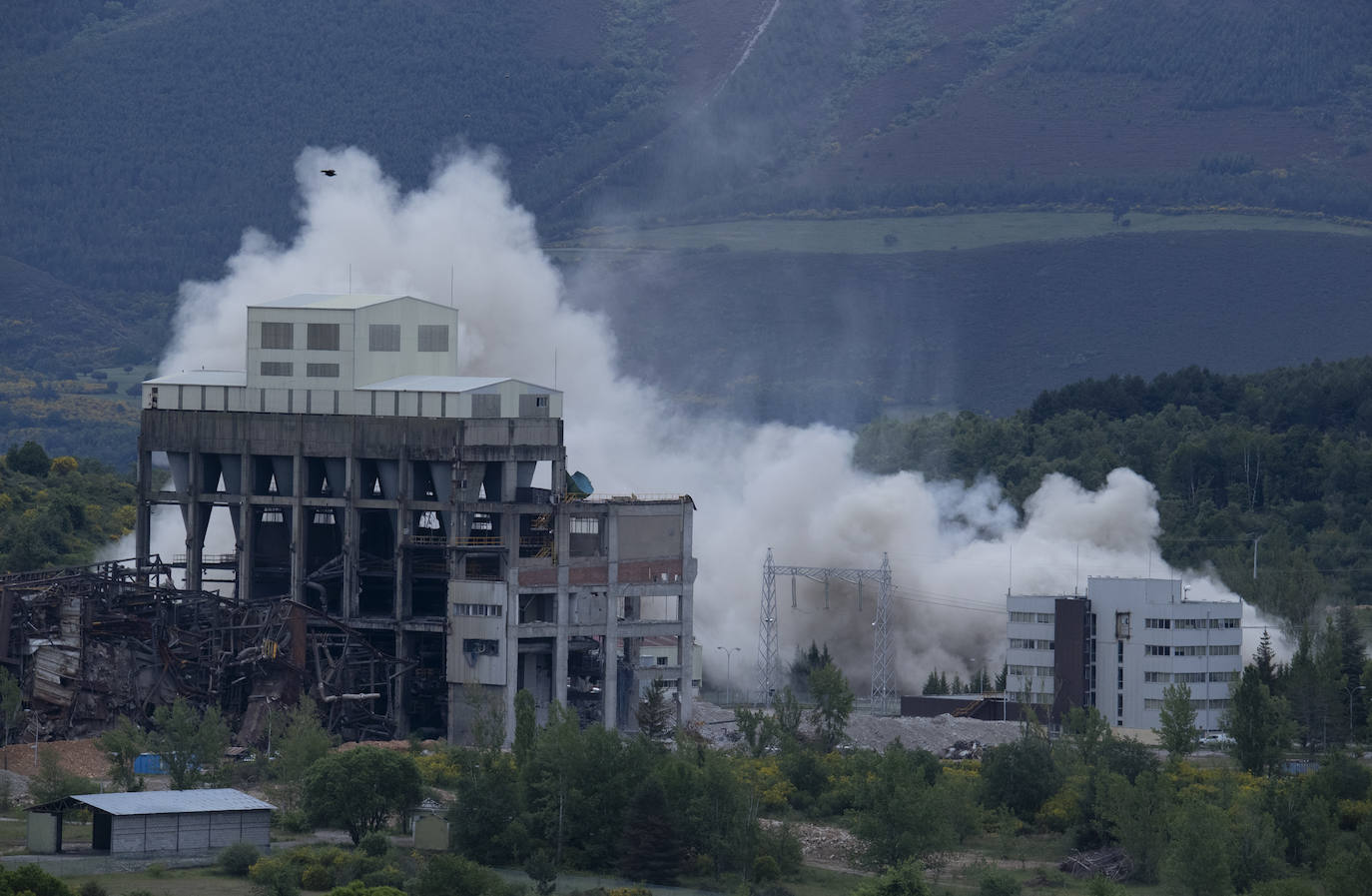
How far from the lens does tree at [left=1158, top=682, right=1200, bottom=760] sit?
317ft

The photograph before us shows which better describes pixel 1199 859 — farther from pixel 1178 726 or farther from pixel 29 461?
pixel 29 461

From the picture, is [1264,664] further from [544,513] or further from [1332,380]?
[1332,380]

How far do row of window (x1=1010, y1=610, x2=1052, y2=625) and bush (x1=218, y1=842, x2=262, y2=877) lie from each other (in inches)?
2014

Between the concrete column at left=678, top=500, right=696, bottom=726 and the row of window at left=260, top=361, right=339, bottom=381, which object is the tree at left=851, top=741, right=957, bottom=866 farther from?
the row of window at left=260, top=361, right=339, bottom=381

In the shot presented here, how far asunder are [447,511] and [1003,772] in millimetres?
28902

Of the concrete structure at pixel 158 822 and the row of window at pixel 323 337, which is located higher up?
the row of window at pixel 323 337

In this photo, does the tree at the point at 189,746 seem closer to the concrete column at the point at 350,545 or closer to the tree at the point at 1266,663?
the concrete column at the point at 350,545

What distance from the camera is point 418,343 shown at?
4368 inches

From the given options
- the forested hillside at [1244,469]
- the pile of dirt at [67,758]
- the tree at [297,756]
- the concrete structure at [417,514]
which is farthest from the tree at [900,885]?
the forested hillside at [1244,469]

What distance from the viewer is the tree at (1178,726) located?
9662 centimetres

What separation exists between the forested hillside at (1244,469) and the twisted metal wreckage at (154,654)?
59105 mm

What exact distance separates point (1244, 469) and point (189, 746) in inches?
4274

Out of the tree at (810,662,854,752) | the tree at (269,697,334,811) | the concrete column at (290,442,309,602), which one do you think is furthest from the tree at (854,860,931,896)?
the concrete column at (290,442,309,602)

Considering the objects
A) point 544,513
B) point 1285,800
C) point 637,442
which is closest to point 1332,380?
point 637,442
